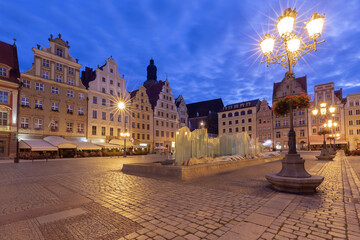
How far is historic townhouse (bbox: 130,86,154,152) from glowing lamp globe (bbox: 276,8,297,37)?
129 ft

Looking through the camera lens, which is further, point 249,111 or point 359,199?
point 249,111

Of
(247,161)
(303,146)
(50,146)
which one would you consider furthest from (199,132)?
(303,146)

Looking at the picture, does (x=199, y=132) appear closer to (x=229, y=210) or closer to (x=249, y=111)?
(x=229, y=210)

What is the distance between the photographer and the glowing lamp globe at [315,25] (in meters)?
6.59

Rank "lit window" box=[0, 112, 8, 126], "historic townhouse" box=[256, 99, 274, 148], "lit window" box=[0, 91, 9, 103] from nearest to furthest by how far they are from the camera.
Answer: "lit window" box=[0, 112, 8, 126]
"lit window" box=[0, 91, 9, 103]
"historic townhouse" box=[256, 99, 274, 148]

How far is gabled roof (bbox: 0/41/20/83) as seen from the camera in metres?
27.7

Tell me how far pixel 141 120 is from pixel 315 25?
41.5 meters

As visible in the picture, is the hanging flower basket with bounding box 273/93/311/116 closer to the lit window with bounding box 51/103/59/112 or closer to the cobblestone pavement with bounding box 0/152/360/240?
the cobblestone pavement with bounding box 0/152/360/240

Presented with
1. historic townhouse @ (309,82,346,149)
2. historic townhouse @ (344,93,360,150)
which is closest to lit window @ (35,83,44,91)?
historic townhouse @ (309,82,346,149)

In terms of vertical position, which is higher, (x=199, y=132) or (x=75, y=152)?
(x=199, y=132)

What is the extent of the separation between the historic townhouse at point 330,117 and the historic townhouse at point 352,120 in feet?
3.24

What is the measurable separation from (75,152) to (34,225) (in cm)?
2936

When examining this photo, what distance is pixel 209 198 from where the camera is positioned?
5.38m

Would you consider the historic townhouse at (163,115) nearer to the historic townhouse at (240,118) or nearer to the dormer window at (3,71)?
the historic townhouse at (240,118)
